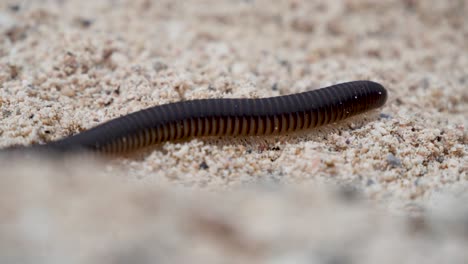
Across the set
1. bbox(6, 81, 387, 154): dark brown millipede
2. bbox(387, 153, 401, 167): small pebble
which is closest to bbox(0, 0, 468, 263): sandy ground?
bbox(387, 153, 401, 167): small pebble

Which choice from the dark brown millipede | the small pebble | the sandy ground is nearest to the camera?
the sandy ground

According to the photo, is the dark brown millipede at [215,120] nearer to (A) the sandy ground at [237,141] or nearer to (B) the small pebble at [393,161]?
(A) the sandy ground at [237,141]

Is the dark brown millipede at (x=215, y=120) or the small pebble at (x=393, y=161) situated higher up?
the dark brown millipede at (x=215, y=120)

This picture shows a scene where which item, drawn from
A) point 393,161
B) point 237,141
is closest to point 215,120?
point 237,141

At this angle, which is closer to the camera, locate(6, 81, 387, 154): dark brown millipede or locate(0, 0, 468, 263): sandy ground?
locate(0, 0, 468, 263): sandy ground

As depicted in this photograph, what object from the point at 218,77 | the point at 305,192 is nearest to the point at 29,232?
the point at 305,192

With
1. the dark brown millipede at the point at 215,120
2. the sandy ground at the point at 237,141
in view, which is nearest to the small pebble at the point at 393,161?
the sandy ground at the point at 237,141

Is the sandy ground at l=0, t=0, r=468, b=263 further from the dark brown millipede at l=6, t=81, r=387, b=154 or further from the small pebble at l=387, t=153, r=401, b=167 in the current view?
the dark brown millipede at l=6, t=81, r=387, b=154
